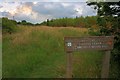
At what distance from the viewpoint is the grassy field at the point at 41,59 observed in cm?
953

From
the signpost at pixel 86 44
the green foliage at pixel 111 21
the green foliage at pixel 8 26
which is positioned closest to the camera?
the signpost at pixel 86 44

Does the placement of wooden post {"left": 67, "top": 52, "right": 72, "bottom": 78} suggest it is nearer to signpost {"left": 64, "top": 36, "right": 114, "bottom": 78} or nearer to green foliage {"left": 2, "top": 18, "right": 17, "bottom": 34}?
signpost {"left": 64, "top": 36, "right": 114, "bottom": 78}

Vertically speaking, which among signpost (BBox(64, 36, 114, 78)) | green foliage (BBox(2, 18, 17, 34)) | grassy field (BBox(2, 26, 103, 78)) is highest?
green foliage (BBox(2, 18, 17, 34))

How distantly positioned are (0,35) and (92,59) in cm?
763

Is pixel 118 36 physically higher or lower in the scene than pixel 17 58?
higher

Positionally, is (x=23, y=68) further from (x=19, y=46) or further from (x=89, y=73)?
(x=19, y=46)

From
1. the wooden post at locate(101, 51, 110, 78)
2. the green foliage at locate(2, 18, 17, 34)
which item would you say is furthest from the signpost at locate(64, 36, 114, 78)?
the green foliage at locate(2, 18, 17, 34)

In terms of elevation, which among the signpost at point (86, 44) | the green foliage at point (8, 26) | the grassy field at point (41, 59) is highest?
the green foliage at point (8, 26)

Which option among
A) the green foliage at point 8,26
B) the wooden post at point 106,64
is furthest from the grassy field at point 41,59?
the green foliage at point 8,26

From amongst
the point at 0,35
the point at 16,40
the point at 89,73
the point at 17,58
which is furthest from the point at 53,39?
the point at 89,73

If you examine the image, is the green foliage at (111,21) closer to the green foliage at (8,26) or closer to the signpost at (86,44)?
the signpost at (86,44)

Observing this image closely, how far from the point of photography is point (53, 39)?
15766mm

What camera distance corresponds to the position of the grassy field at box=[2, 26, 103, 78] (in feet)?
31.3

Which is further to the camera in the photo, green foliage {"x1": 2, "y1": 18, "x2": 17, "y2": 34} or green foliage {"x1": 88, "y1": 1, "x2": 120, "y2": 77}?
green foliage {"x1": 2, "y1": 18, "x2": 17, "y2": 34}
